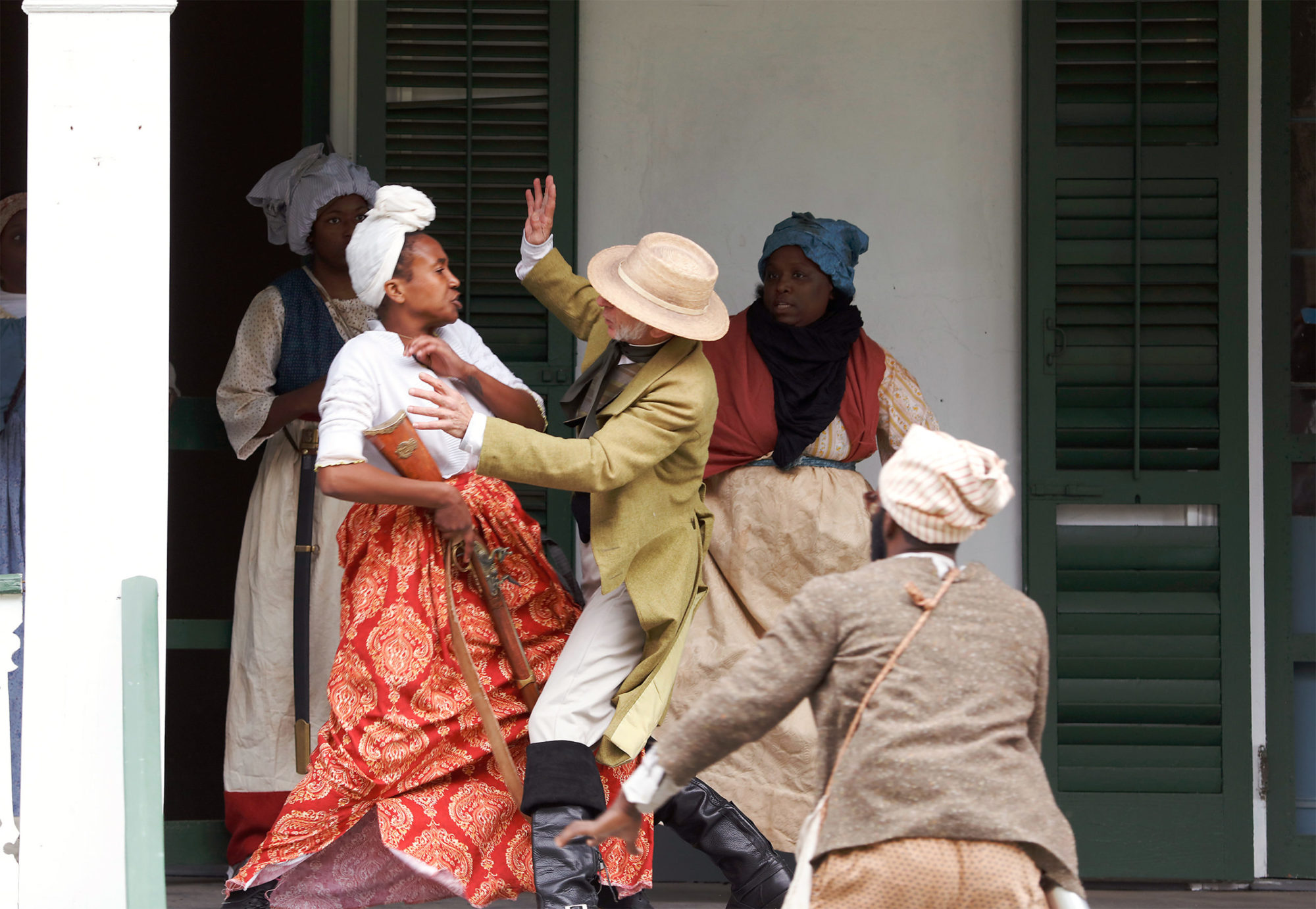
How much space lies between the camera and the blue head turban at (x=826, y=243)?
418 centimetres

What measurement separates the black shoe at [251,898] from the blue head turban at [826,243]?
2.14 m

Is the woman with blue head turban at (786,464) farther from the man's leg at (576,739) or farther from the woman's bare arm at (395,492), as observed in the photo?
the woman's bare arm at (395,492)

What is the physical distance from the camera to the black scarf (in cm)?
418

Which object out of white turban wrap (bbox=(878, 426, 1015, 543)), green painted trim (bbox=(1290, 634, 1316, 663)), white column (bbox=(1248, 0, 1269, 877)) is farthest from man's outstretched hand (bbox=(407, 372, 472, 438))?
green painted trim (bbox=(1290, 634, 1316, 663))

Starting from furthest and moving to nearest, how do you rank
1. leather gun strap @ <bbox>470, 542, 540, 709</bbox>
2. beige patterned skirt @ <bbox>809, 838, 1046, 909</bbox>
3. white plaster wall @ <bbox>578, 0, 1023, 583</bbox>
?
white plaster wall @ <bbox>578, 0, 1023, 583</bbox>
leather gun strap @ <bbox>470, 542, 540, 709</bbox>
beige patterned skirt @ <bbox>809, 838, 1046, 909</bbox>

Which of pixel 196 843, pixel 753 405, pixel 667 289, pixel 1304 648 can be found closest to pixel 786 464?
pixel 753 405

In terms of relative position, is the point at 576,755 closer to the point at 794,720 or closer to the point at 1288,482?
the point at 794,720

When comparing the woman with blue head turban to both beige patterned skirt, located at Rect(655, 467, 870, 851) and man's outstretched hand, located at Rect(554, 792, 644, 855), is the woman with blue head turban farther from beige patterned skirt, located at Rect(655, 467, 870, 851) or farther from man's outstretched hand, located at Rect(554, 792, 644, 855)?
man's outstretched hand, located at Rect(554, 792, 644, 855)

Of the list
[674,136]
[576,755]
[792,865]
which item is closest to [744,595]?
[792,865]

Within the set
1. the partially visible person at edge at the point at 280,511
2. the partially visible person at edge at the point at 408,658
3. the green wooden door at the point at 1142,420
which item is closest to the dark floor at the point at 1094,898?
the green wooden door at the point at 1142,420

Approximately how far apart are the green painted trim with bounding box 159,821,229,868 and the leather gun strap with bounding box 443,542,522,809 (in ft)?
4.81

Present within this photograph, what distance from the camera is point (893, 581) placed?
2.37 meters

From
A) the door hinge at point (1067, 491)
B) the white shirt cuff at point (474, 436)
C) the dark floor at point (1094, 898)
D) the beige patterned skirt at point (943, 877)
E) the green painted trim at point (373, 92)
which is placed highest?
the green painted trim at point (373, 92)

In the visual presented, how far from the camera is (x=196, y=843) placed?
4.41m
